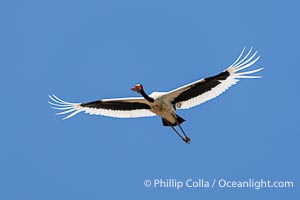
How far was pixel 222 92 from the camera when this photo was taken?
46.2m

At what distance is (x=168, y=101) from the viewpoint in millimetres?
46250

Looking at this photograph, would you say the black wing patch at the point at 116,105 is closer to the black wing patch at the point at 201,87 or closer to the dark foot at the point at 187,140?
the black wing patch at the point at 201,87

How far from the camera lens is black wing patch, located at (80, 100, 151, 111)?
4688cm

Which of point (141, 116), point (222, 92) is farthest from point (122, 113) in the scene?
point (222, 92)

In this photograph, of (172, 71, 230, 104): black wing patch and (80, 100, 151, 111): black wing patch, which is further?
(80, 100, 151, 111): black wing patch

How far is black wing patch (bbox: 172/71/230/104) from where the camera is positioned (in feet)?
150

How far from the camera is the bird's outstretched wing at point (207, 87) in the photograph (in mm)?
45469

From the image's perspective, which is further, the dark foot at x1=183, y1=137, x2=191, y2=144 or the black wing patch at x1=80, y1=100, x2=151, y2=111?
Result: the dark foot at x1=183, y1=137, x2=191, y2=144

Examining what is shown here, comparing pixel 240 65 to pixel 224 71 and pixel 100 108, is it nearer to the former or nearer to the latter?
pixel 224 71

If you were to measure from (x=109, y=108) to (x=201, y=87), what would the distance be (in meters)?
3.32

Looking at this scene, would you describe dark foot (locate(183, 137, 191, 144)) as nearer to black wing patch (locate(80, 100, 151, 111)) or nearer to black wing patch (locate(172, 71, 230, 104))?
black wing patch (locate(172, 71, 230, 104))

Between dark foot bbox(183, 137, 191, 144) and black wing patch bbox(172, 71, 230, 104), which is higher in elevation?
black wing patch bbox(172, 71, 230, 104)

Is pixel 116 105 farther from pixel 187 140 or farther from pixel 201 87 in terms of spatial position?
pixel 201 87

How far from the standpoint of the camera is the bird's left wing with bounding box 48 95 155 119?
46969 mm
